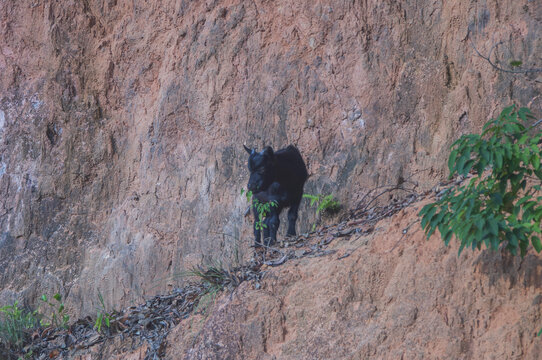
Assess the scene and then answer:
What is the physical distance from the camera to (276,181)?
8250 mm

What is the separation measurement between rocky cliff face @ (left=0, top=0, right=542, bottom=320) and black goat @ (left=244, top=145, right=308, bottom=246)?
188mm

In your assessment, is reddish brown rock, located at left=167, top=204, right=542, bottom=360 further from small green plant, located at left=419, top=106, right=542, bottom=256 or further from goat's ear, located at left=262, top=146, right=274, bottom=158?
goat's ear, located at left=262, top=146, right=274, bottom=158

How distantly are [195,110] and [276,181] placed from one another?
1.98 meters

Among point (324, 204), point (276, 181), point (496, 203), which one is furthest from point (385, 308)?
point (276, 181)

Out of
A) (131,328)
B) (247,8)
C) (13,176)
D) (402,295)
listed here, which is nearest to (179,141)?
(247,8)

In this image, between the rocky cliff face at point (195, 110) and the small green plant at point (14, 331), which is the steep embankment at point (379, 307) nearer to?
the small green plant at point (14, 331)

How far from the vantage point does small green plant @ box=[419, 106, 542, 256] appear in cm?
471

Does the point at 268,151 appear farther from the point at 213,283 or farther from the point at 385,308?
the point at 385,308

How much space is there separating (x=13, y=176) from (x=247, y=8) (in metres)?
4.41

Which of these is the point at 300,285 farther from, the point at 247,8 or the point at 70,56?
the point at 70,56

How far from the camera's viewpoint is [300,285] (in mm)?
→ 5832

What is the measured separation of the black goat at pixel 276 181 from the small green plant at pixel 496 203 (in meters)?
3.23

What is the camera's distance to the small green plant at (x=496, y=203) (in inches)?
185

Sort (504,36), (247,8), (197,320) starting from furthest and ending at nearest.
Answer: (247,8) → (504,36) → (197,320)
